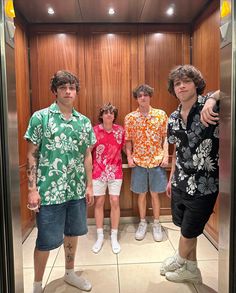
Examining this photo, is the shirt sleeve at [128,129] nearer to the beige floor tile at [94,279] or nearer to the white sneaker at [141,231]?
the white sneaker at [141,231]

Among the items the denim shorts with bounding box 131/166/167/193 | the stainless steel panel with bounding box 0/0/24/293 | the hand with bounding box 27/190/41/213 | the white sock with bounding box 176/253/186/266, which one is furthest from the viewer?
the denim shorts with bounding box 131/166/167/193

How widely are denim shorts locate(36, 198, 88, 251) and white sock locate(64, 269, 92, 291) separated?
1.41 feet

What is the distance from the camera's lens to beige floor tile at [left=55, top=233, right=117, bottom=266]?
2352 millimetres

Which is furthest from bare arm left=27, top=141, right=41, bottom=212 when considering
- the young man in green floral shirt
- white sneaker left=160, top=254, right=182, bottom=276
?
white sneaker left=160, top=254, right=182, bottom=276

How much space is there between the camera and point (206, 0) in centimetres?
250

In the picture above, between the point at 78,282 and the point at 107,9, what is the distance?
258 centimetres

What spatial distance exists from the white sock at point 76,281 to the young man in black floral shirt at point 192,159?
77cm

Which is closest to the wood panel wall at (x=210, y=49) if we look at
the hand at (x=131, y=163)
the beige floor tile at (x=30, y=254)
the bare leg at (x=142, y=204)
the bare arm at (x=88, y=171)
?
the bare leg at (x=142, y=204)

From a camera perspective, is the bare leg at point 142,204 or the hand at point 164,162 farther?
the bare leg at point 142,204

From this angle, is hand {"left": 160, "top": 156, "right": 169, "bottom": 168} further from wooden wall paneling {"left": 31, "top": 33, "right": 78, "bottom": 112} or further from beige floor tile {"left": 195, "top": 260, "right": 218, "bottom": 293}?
wooden wall paneling {"left": 31, "top": 33, "right": 78, "bottom": 112}

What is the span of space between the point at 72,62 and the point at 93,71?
0.27 m

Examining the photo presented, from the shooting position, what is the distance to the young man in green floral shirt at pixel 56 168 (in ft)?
5.49

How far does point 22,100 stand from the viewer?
2.74 m

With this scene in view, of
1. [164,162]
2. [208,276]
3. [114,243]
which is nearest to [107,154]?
[164,162]
